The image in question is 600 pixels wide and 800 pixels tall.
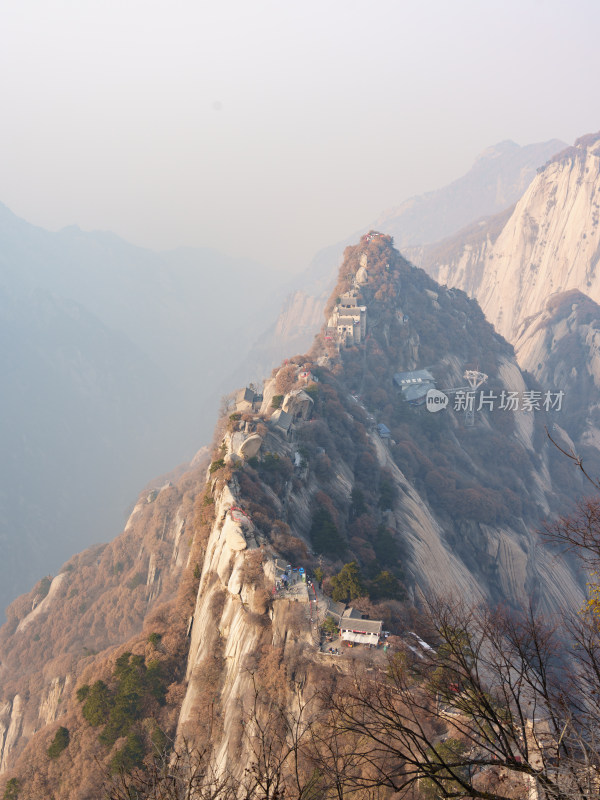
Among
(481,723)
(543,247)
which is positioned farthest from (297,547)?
(543,247)

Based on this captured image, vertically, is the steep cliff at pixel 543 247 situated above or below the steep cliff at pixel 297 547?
above

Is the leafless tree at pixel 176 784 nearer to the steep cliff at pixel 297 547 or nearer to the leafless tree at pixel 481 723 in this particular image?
the steep cliff at pixel 297 547

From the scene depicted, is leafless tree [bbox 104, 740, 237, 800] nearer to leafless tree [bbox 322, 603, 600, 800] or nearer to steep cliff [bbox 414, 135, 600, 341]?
leafless tree [bbox 322, 603, 600, 800]

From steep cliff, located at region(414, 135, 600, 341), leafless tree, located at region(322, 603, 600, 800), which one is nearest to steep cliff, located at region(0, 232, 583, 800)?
leafless tree, located at region(322, 603, 600, 800)

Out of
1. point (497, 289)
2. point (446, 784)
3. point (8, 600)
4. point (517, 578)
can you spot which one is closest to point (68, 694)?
point (446, 784)

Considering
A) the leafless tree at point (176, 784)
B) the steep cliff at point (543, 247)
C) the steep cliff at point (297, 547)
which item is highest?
the steep cliff at point (543, 247)

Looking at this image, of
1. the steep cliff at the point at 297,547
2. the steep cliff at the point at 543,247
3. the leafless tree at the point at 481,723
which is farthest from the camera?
the steep cliff at the point at 543,247

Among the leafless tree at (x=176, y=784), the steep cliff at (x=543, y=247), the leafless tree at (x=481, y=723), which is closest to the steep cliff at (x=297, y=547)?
A: the leafless tree at (x=176, y=784)
